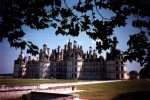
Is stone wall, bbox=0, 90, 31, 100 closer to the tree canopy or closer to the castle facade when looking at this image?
the tree canopy

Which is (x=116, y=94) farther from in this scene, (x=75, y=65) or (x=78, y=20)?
(x=75, y=65)

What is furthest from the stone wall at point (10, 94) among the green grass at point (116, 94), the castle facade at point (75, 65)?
the castle facade at point (75, 65)

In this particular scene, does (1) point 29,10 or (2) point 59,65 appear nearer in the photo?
(1) point 29,10

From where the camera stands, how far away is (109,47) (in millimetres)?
4914

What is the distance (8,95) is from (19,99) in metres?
1.12

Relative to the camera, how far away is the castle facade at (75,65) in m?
60.6

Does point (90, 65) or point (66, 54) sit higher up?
point (66, 54)

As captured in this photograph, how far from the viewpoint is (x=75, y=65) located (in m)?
66.9

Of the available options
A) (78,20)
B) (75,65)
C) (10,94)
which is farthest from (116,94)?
(75,65)

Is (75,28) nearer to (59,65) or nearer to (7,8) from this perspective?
(7,8)

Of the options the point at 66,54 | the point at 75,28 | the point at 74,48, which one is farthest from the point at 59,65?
the point at 75,28

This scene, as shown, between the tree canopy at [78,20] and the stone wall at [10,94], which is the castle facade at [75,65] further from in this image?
the tree canopy at [78,20]

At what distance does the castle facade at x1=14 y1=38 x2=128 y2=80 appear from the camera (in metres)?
60.6

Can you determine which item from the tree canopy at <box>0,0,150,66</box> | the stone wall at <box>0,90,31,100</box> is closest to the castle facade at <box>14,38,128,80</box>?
the stone wall at <box>0,90,31,100</box>
